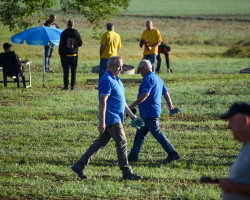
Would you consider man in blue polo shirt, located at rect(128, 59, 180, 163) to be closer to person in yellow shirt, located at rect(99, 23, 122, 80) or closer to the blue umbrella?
person in yellow shirt, located at rect(99, 23, 122, 80)

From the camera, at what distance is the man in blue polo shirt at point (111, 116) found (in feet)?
23.3

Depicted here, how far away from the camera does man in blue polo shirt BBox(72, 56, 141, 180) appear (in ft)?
23.3

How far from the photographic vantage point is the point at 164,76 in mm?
21703

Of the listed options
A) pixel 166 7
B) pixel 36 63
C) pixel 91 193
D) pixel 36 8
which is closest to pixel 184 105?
pixel 91 193

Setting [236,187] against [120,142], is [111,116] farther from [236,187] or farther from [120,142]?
[236,187]

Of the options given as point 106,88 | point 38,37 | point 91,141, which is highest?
point 106,88

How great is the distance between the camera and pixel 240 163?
364 centimetres

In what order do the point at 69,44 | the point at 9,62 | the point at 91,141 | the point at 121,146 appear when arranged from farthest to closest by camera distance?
1. the point at 9,62
2. the point at 69,44
3. the point at 91,141
4. the point at 121,146

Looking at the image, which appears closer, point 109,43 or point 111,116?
point 111,116

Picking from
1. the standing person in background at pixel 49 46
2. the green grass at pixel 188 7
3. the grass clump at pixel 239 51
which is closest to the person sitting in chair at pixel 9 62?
the standing person in background at pixel 49 46

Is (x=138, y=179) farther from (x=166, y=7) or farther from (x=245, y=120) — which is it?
(x=166, y=7)

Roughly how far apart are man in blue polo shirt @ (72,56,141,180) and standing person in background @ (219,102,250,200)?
3540 millimetres

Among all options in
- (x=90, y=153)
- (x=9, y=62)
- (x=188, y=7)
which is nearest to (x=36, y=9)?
(x=9, y=62)

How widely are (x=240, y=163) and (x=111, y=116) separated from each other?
3698 millimetres
